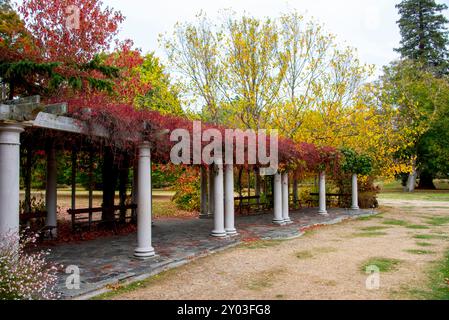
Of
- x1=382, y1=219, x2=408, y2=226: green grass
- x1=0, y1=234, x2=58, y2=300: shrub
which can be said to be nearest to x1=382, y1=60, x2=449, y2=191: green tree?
x1=382, y1=219, x2=408, y2=226: green grass

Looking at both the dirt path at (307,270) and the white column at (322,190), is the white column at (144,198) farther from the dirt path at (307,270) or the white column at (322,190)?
the white column at (322,190)

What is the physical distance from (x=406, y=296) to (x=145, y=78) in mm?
15314

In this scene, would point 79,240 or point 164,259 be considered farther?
point 79,240

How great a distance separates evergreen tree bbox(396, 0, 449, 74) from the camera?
4100 cm

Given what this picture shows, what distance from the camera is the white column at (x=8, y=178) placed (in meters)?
5.81

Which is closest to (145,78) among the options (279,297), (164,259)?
(164,259)

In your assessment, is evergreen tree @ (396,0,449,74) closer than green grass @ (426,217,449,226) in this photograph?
No

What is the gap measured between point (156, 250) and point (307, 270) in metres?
3.66

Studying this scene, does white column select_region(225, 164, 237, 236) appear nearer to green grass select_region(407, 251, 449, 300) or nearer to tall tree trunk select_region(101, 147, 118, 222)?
tall tree trunk select_region(101, 147, 118, 222)

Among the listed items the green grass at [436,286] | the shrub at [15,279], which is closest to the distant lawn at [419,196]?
the green grass at [436,286]

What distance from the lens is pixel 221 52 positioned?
1539 cm

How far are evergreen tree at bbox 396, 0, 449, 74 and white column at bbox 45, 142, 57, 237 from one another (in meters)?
41.0
